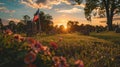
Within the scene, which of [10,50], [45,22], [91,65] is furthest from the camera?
[45,22]

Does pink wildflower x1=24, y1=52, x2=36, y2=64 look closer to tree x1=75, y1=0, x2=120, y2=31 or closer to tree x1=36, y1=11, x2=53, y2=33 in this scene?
tree x1=75, y1=0, x2=120, y2=31

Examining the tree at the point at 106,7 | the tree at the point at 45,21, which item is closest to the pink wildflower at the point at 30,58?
the tree at the point at 106,7

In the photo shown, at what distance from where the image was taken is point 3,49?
6.30 meters

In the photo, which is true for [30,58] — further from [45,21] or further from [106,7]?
[45,21]

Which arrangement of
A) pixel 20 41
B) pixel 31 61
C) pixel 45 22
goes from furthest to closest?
pixel 45 22 → pixel 20 41 → pixel 31 61

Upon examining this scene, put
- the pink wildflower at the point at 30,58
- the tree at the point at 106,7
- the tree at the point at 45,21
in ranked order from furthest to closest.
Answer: the tree at the point at 45,21 → the tree at the point at 106,7 → the pink wildflower at the point at 30,58

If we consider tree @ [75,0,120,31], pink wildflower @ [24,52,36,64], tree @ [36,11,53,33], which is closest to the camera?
pink wildflower @ [24,52,36,64]

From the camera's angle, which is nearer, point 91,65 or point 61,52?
point 91,65

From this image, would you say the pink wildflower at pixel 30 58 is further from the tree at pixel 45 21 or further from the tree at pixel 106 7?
the tree at pixel 45 21

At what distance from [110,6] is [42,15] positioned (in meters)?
65.1

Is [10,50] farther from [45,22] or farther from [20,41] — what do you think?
[45,22]

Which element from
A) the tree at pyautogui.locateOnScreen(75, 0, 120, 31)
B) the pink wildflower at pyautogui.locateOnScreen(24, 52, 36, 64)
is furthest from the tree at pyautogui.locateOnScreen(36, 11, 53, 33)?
the pink wildflower at pyautogui.locateOnScreen(24, 52, 36, 64)

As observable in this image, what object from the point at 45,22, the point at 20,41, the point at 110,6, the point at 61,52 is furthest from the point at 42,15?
the point at 20,41

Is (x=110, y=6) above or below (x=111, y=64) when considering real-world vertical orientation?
above
